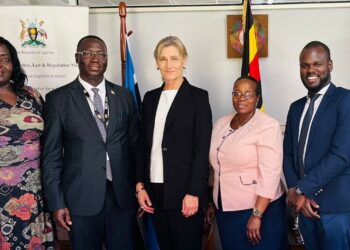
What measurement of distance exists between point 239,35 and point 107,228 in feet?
6.24

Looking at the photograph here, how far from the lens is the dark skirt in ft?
6.48

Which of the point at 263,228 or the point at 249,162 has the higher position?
the point at 249,162

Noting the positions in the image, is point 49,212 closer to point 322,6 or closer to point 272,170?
point 272,170

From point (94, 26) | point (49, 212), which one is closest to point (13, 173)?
point (49, 212)

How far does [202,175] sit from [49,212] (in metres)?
0.89

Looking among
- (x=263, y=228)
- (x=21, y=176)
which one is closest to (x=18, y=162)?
(x=21, y=176)

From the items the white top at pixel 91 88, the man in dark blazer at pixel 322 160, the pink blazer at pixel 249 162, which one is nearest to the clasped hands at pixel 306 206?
the man in dark blazer at pixel 322 160

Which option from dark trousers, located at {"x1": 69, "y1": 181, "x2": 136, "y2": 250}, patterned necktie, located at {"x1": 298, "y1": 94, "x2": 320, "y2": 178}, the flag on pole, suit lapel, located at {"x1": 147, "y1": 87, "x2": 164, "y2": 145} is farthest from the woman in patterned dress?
patterned necktie, located at {"x1": 298, "y1": 94, "x2": 320, "y2": 178}

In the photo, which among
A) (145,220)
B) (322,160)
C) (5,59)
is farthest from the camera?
(145,220)

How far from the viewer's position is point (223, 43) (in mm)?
3062

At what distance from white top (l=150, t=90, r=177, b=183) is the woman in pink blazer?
0.31 metres

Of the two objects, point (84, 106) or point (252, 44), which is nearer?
point (84, 106)

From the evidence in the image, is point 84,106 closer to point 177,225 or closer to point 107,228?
point 107,228

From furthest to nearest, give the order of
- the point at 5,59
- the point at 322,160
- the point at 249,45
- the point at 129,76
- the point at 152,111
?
the point at 129,76 < the point at 249,45 < the point at 152,111 < the point at 5,59 < the point at 322,160
